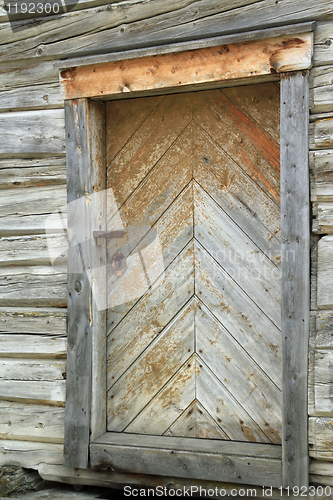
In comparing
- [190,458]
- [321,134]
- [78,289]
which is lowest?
[190,458]

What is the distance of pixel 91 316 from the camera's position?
9.86ft

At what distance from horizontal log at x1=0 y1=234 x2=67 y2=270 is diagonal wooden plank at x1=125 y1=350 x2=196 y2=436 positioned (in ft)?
3.20

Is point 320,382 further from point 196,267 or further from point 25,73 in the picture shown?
point 25,73

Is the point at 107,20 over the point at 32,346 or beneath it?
over

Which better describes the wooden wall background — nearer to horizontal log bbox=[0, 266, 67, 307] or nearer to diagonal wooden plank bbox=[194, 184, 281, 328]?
horizontal log bbox=[0, 266, 67, 307]

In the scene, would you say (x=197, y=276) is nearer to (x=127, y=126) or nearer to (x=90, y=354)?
(x=90, y=354)

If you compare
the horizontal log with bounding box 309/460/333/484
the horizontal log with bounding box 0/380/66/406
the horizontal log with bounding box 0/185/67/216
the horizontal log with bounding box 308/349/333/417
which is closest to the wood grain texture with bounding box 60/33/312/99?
the horizontal log with bounding box 0/185/67/216

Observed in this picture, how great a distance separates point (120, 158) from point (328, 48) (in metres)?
1.37

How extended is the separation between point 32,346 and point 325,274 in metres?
1.79

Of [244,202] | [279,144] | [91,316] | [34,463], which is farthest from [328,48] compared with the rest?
[34,463]

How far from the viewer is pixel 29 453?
311cm

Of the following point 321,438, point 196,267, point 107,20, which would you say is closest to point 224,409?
Result: point 321,438

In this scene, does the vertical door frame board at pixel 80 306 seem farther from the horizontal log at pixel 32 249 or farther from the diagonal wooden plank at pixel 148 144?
the diagonal wooden plank at pixel 148 144

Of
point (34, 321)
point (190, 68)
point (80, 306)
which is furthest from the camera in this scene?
point (34, 321)
